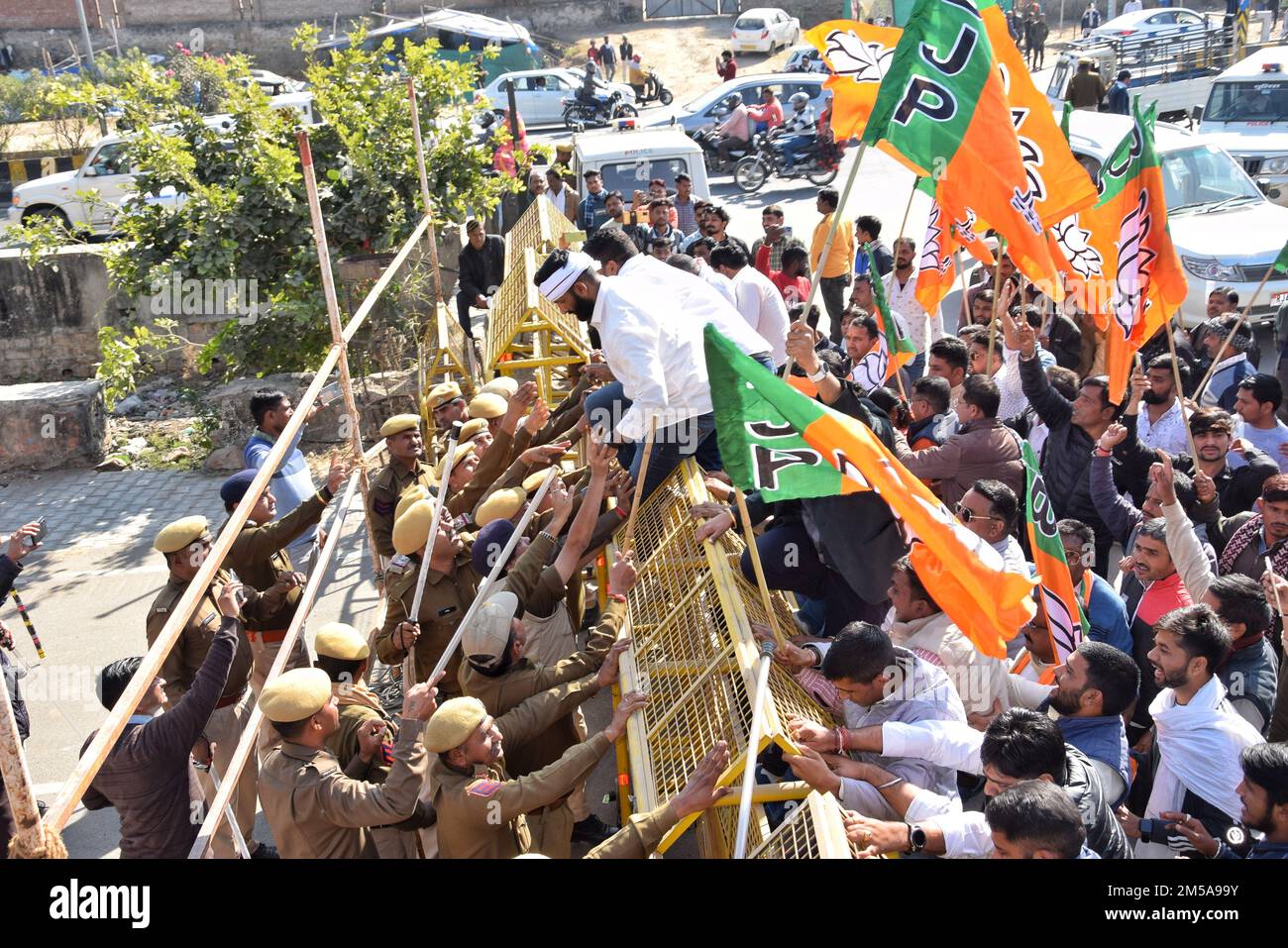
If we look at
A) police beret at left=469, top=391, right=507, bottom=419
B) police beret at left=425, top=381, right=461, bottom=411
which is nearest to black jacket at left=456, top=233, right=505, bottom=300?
police beret at left=425, top=381, right=461, bottom=411

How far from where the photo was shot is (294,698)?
13.0 feet

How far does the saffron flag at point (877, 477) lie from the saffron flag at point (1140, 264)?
2198 mm

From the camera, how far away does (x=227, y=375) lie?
36.0 ft

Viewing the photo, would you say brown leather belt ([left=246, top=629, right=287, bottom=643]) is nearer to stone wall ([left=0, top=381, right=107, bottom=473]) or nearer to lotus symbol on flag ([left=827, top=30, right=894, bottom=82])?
lotus symbol on flag ([left=827, top=30, right=894, bottom=82])

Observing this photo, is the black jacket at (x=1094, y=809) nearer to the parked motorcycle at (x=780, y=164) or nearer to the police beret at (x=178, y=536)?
the police beret at (x=178, y=536)

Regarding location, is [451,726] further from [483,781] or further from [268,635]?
[268,635]

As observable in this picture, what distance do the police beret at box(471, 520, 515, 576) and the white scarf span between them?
282cm

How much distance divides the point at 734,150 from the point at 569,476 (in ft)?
56.2

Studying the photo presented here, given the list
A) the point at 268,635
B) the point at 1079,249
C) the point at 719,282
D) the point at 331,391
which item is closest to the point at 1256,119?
the point at 1079,249

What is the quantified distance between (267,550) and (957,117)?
3.75 metres

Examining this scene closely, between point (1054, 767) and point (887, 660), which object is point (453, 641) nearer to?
point (887, 660)

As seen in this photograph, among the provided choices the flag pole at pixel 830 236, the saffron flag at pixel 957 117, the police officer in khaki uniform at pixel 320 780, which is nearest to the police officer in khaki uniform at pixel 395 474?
the police officer in khaki uniform at pixel 320 780

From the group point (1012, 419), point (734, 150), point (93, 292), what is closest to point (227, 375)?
point (93, 292)
